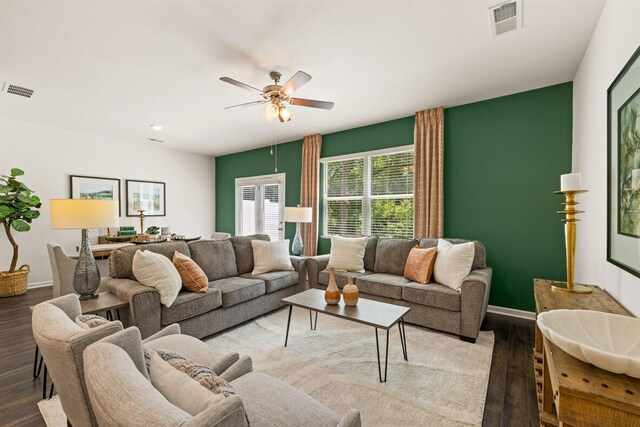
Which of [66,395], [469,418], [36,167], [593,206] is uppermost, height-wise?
[36,167]

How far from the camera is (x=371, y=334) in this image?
297cm

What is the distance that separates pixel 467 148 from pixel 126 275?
4.31 metres

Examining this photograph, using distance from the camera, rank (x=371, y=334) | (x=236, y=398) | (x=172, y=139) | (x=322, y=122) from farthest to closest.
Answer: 1. (x=172, y=139)
2. (x=322, y=122)
3. (x=371, y=334)
4. (x=236, y=398)

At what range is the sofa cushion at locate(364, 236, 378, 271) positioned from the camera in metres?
3.99

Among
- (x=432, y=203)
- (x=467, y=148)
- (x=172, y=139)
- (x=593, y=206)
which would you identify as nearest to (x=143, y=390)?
(x=593, y=206)

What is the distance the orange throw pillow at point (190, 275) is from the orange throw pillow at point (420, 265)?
2288mm

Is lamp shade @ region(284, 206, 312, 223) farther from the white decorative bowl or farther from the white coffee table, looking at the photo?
the white decorative bowl

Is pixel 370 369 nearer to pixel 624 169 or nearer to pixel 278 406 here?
pixel 278 406

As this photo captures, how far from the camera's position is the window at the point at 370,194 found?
4420mm

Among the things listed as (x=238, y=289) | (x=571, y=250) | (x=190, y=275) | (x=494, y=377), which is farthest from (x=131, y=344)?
(x=571, y=250)

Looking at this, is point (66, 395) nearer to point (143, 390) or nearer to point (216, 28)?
point (143, 390)

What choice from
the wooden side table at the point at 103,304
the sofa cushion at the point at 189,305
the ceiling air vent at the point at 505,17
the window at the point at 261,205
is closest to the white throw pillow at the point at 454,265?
the ceiling air vent at the point at 505,17

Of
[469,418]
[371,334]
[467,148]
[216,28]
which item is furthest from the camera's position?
[467,148]

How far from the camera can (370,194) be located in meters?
4.76
